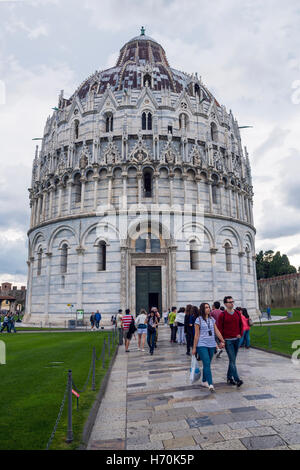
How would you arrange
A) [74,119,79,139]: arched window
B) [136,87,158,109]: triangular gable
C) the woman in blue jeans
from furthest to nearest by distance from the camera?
[74,119,79,139]: arched window
[136,87,158,109]: triangular gable
the woman in blue jeans

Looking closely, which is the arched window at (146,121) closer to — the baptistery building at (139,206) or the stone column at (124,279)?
the baptistery building at (139,206)

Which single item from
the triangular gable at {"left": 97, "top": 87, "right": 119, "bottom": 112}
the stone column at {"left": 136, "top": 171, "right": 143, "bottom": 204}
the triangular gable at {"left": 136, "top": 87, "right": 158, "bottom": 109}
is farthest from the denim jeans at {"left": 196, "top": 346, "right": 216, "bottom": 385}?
the triangular gable at {"left": 97, "top": 87, "right": 119, "bottom": 112}

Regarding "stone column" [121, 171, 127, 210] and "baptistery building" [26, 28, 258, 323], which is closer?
"baptistery building" [26, 28, 258, 323]

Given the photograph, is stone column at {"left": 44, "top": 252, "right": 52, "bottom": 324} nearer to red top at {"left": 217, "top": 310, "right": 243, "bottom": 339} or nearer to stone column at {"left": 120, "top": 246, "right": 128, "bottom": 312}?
stone column at {"left": 120, "top": 246, "right": 128, "bottom": 312}

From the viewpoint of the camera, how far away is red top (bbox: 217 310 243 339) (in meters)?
8.29

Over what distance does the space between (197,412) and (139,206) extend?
24749 mm

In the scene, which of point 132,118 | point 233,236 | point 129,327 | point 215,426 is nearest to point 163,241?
point 233,236

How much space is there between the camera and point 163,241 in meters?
30.6

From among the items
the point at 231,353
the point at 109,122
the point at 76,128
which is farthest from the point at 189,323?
the point at 76,128

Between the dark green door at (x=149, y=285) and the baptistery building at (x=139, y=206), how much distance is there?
92 millimetres

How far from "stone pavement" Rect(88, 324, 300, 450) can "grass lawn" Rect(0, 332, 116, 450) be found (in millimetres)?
478

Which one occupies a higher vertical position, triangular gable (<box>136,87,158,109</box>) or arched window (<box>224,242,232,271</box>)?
triangular gable (<box>136,87,158,109</box>)

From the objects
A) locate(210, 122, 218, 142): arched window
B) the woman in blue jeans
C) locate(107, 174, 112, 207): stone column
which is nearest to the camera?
the woman in blue jeans

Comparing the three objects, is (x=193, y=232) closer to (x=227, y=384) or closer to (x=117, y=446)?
(x=227, y=384)
